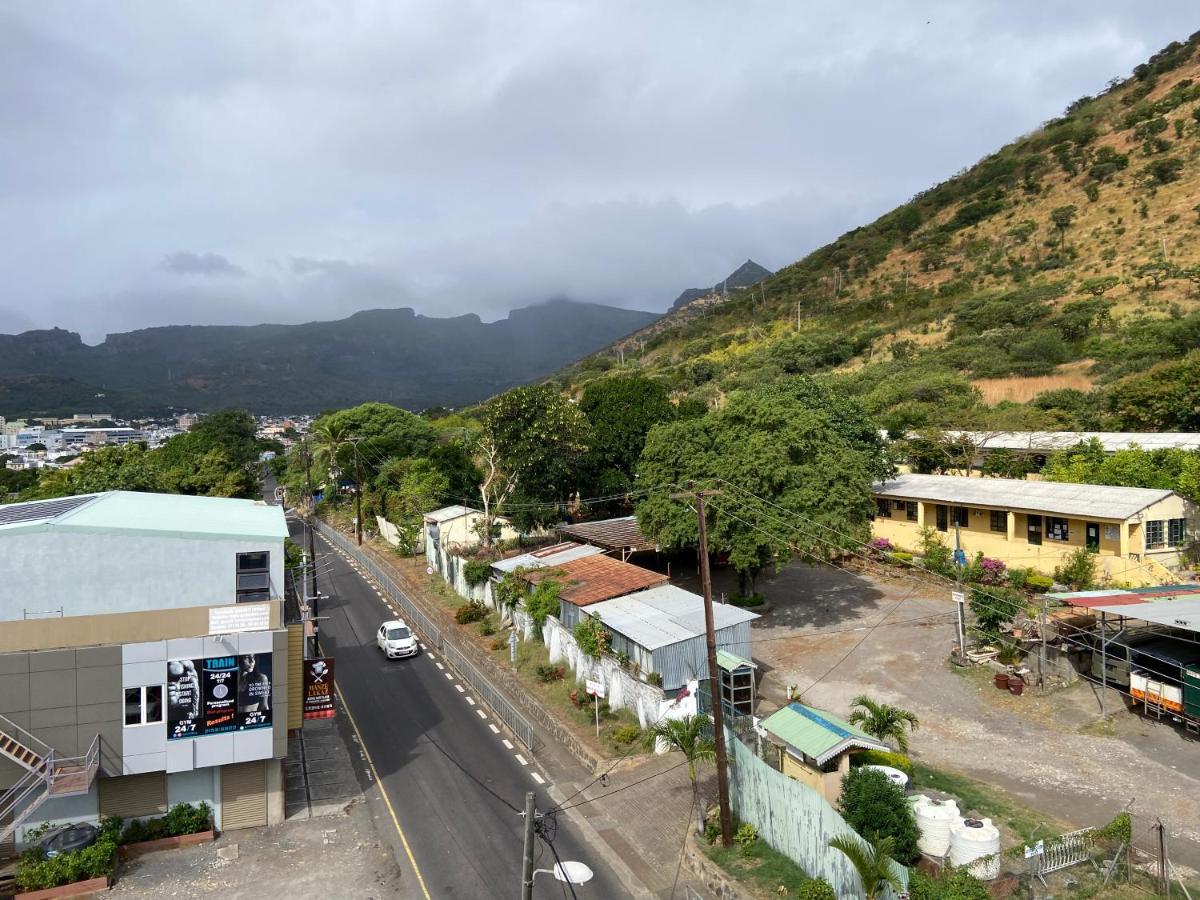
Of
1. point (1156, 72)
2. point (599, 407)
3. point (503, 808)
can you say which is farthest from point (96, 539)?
point (1156, 72)

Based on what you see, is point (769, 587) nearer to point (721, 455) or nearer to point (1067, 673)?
point (721, 455)

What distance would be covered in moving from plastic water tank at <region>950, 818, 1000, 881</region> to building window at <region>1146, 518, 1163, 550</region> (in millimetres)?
22787

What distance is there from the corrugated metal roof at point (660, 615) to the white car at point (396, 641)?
1024cm

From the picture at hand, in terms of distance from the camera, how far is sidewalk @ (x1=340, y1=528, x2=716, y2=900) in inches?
653

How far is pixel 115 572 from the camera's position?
698 inches

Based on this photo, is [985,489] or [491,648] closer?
[491,648]

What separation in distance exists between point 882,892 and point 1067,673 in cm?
1545

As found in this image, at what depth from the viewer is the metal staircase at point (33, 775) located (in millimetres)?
16047

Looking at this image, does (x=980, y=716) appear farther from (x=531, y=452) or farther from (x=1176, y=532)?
(x=531, y=452)

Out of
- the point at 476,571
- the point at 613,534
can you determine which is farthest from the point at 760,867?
the point at 613,534

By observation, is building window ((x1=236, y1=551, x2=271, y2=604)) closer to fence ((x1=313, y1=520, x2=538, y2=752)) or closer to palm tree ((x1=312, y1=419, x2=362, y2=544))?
fence ((x1=313, y1=520, x2=538, y2=752))

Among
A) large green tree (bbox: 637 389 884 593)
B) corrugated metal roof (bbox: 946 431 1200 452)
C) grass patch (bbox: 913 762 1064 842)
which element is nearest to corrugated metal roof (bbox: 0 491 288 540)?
large green tree (bbox: 637 389 884 593)

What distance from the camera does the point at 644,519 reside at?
33812 mm

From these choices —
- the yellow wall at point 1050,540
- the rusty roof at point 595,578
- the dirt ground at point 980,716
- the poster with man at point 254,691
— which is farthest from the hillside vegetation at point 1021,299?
the poster with man at point 254,691
